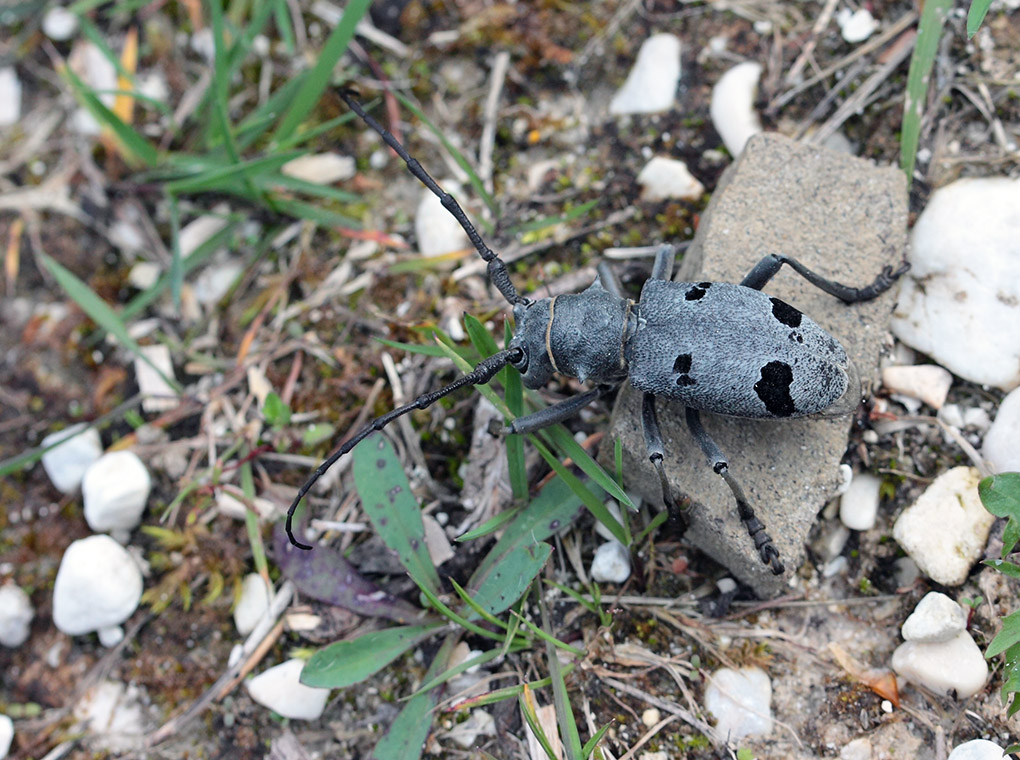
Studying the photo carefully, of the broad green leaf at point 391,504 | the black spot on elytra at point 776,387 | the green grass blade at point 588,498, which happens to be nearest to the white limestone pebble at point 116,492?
the broad green leaf at point 391,504

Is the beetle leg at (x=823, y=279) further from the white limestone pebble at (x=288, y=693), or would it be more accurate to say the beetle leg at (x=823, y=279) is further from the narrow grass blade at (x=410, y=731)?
the white limestone pebble at (x=288, y=693)

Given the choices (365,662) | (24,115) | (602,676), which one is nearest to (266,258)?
(24,115)

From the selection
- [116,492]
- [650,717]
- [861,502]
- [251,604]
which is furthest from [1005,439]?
[116,492]

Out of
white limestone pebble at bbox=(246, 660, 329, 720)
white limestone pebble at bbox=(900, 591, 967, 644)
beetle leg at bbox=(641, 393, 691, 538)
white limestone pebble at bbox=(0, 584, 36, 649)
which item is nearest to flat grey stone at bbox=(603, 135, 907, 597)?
beetle leg at bbox=(641, 393, 691, 538)

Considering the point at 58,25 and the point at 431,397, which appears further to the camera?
the point at 58,25

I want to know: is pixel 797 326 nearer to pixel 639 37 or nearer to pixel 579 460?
pixel 579 460

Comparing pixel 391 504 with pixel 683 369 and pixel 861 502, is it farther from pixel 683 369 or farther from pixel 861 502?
pixel 861 502

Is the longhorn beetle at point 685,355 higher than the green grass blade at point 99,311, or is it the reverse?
the green grass blade at point 99,311
